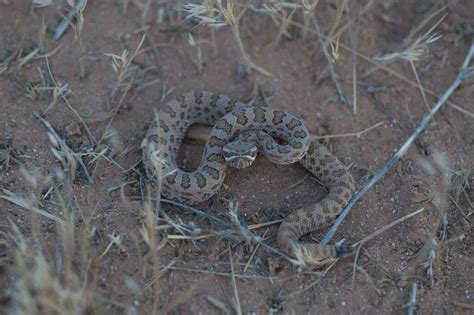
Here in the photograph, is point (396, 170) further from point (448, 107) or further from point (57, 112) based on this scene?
point (57, 112)

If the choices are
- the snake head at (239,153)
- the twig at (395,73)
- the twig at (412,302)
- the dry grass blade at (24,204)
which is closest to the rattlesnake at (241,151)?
the snake head at (239,153)

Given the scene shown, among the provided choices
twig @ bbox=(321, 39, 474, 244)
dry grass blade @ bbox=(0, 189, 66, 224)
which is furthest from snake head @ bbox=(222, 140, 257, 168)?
dry grass blade @ bbox=(0, 189, 66, 224)

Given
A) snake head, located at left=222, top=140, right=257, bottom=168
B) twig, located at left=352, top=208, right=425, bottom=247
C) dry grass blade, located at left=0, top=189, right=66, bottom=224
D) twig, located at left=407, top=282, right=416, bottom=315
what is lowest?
dry grass blade, located at left=0, top=189, right=66, bottom=224

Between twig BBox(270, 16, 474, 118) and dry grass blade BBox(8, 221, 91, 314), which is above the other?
twig BBox(270, 16, 474, 118)

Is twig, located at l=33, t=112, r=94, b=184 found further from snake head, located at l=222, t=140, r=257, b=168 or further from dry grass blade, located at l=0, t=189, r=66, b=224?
snake head, located at l=222, t=140, r=257, b=168

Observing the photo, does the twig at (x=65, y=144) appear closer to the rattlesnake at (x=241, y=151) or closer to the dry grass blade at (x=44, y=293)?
the rattlesnake at (x=241, y=151)

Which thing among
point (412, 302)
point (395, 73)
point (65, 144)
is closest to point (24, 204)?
point (65, 144)

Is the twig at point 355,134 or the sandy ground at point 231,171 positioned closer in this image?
the sandy ground at point 231,171
